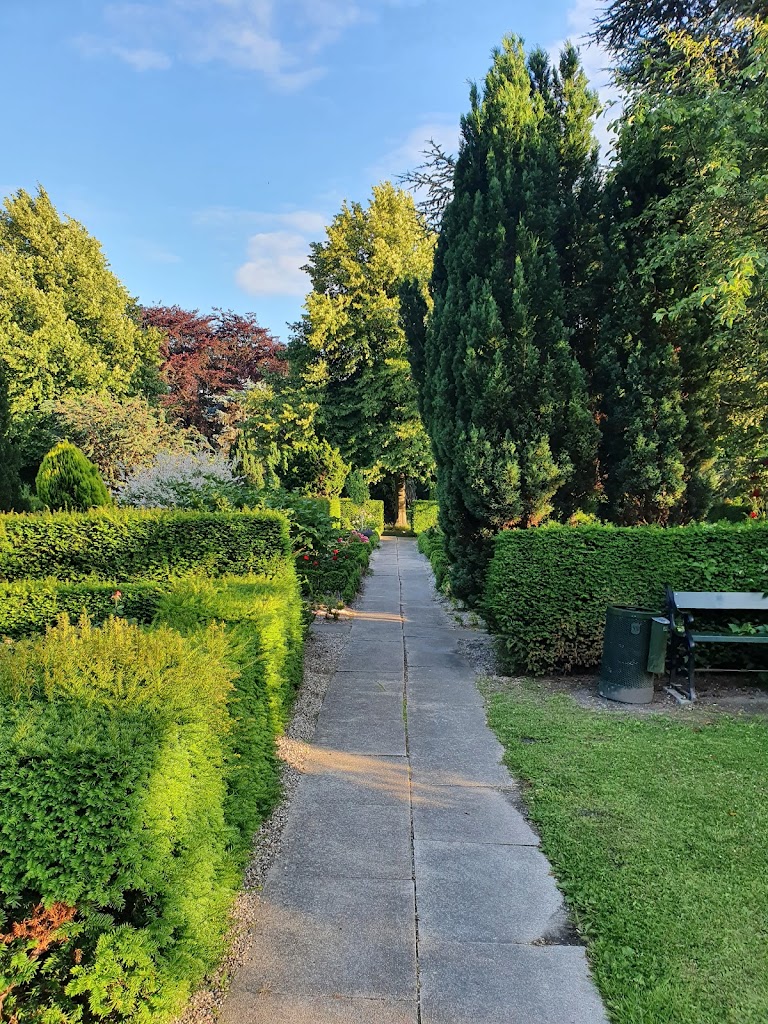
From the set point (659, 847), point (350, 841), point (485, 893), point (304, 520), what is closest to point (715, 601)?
point (659, 847)

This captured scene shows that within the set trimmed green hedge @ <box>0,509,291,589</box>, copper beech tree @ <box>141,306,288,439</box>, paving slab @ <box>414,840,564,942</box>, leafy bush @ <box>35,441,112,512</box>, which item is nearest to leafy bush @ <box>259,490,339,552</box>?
trimmed green hedge @ <box>0,509,291,589</box>

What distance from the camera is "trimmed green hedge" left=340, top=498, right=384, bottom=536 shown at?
68.0 feet

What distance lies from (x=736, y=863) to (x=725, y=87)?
7762 millimetres

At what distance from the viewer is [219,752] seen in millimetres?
2201

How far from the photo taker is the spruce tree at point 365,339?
23484mm

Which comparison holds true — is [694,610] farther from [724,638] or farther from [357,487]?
[357,487]

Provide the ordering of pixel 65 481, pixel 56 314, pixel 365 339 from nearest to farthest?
pixel 65 481 → pixel 56 314 → pixel 365 339

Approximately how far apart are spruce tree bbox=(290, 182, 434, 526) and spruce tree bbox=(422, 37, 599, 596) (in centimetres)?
1578

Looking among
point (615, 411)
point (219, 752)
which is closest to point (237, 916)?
point (219, 752)

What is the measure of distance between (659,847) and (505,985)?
124 centimetres

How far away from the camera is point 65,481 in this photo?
26.8 ft

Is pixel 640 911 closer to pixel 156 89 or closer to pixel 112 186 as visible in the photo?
pixel 156 89

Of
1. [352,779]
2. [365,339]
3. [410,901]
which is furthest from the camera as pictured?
[365,339]

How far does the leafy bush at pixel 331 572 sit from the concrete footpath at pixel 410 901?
13.1 feet
